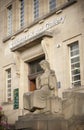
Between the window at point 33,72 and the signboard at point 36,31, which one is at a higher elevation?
the signboard at point 36,31

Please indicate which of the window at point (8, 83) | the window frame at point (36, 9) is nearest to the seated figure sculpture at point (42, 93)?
the window frame at point (36, 9)

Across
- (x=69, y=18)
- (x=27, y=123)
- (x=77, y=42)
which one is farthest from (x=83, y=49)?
(x=27, y=123)

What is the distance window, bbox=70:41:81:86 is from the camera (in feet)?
49.4

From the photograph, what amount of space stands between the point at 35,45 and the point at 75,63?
315 centimetres

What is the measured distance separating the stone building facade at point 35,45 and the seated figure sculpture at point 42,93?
8.75ft

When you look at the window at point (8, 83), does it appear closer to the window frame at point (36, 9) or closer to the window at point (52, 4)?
the window frame at point (36, 9)

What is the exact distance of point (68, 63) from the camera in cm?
1545

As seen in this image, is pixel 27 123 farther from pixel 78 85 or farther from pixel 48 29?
pixel 48 29

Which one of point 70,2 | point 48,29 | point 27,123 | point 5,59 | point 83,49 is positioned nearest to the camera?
point 27,123

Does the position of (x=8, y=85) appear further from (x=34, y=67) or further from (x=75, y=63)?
(x=75, y=63)

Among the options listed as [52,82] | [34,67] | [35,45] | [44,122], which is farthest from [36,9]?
[44,122]

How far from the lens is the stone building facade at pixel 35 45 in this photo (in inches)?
598

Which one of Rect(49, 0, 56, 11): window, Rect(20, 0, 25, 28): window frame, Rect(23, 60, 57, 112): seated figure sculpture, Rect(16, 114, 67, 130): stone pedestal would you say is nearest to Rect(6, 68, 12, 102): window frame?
Rect(20, 0, 25, 28): window frame

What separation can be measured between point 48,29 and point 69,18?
1719 millimetres
